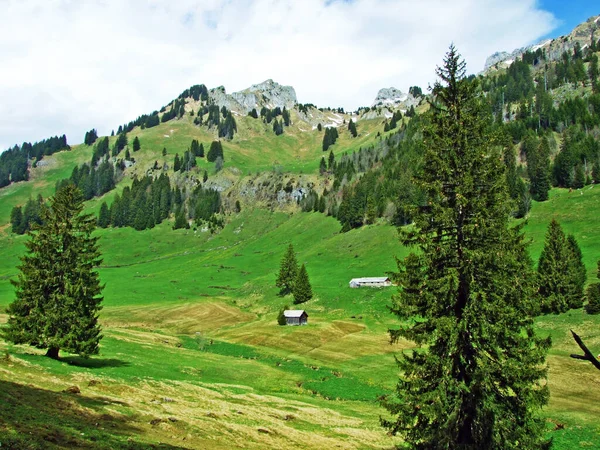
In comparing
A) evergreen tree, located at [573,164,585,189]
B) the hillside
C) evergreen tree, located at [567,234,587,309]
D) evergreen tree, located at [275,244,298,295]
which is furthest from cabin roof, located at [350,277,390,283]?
evergreen tree, located at [573,164,585,189]

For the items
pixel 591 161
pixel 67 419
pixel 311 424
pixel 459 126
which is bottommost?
pixel 311 424

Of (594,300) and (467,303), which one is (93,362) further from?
(594,300)

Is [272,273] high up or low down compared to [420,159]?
down

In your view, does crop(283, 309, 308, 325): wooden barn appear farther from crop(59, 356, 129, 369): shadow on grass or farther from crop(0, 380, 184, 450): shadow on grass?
crop(0, 380, 184, 450): shadow on grass

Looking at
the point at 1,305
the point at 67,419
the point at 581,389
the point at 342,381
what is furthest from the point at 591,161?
the point at 1,305

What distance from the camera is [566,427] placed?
33500mm

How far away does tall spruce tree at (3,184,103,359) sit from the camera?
38.9m

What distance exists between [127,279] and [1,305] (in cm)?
4989

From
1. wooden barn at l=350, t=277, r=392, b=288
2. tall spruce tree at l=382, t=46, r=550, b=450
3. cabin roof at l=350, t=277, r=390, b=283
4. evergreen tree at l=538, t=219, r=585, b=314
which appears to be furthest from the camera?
cabin roof at l=350, t=277, r=390, b=283

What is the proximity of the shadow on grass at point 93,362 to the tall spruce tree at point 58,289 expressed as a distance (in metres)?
1.70

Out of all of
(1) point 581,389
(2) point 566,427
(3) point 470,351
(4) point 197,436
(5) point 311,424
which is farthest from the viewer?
(1) point 581,389

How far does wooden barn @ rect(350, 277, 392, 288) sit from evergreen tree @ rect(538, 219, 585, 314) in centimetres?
3750

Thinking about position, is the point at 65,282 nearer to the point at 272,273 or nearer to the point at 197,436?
the point at 197,436

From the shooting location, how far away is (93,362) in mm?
43781
